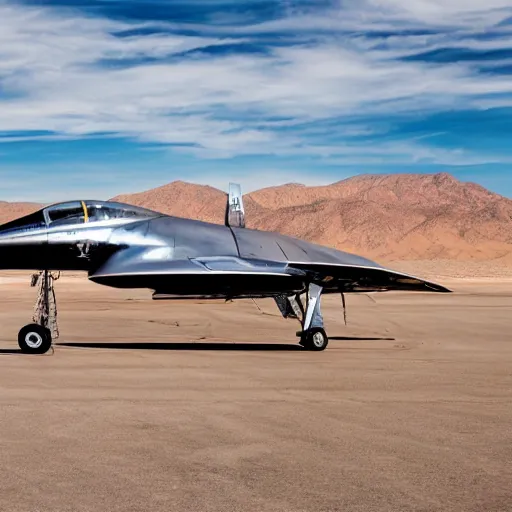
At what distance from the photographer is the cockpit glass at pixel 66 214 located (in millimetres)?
16328

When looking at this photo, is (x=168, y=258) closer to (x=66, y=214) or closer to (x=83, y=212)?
(x=83, y=212)

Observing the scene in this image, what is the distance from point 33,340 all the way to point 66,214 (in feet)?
9.03

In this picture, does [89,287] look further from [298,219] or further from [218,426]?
[298,219]

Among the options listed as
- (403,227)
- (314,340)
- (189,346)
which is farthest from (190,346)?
(403,227)

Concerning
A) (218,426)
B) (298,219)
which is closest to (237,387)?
(218,426)

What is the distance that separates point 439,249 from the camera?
14050cm

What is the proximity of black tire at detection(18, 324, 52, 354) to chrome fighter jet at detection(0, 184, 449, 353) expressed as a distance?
0.06 feet

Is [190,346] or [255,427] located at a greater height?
[190,346]

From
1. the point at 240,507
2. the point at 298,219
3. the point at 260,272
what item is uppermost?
the point at 298,219

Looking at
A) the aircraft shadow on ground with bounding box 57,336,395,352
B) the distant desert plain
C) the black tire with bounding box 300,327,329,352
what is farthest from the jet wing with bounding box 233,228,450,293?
the aircraft shadow on ground with bounding box 57,336,395,352

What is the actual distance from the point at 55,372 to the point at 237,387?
3155 mm

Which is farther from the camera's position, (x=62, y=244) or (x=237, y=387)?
(x=62, y=244)

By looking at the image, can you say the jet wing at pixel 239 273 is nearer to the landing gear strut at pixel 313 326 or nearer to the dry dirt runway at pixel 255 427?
the landing gear strut at pixel 313 326

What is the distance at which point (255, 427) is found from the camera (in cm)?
830
